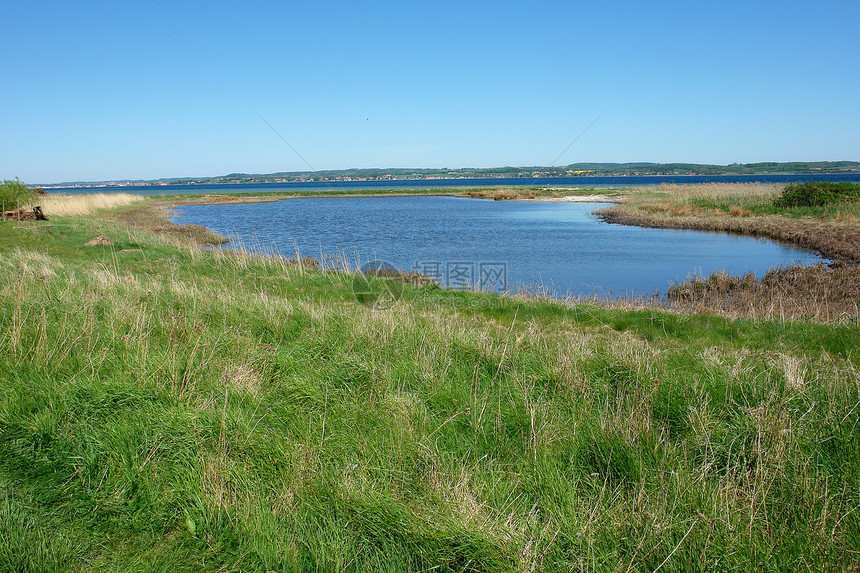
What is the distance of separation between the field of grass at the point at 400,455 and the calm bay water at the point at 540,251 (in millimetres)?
8819

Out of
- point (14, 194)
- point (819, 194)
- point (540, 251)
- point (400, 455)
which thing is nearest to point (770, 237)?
point (819, 194)

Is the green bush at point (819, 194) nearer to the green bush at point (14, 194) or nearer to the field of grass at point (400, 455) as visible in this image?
the field of grass at point (400, 455)

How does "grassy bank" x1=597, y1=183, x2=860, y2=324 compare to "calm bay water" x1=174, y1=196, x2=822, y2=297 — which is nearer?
"grassy bank" x1=597, y1=183, x2=860, y2=324

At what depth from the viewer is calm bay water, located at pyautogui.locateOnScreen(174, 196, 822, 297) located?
19.3 m

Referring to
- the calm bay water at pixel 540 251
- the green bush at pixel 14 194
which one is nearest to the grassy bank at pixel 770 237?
the calm bay water at pixel 540 251

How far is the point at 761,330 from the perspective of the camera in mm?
9305

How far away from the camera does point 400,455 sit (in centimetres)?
393

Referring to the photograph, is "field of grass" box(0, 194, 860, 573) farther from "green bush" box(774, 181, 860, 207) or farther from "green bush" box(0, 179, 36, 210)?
"green bush" box(774, 181, 860, 207)

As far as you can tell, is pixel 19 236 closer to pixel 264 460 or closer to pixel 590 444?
pixel 264 460

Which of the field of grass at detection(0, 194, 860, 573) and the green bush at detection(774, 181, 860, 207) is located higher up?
the green bush at detection(774, 181, 860, 207)

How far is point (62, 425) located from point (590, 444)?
167 inches

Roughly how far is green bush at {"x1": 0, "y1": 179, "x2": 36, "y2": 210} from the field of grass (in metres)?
24.9

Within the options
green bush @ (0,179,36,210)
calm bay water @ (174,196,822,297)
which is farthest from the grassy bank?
green bush @ (0,179,36,210)

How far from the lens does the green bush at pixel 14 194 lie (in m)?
25.3
